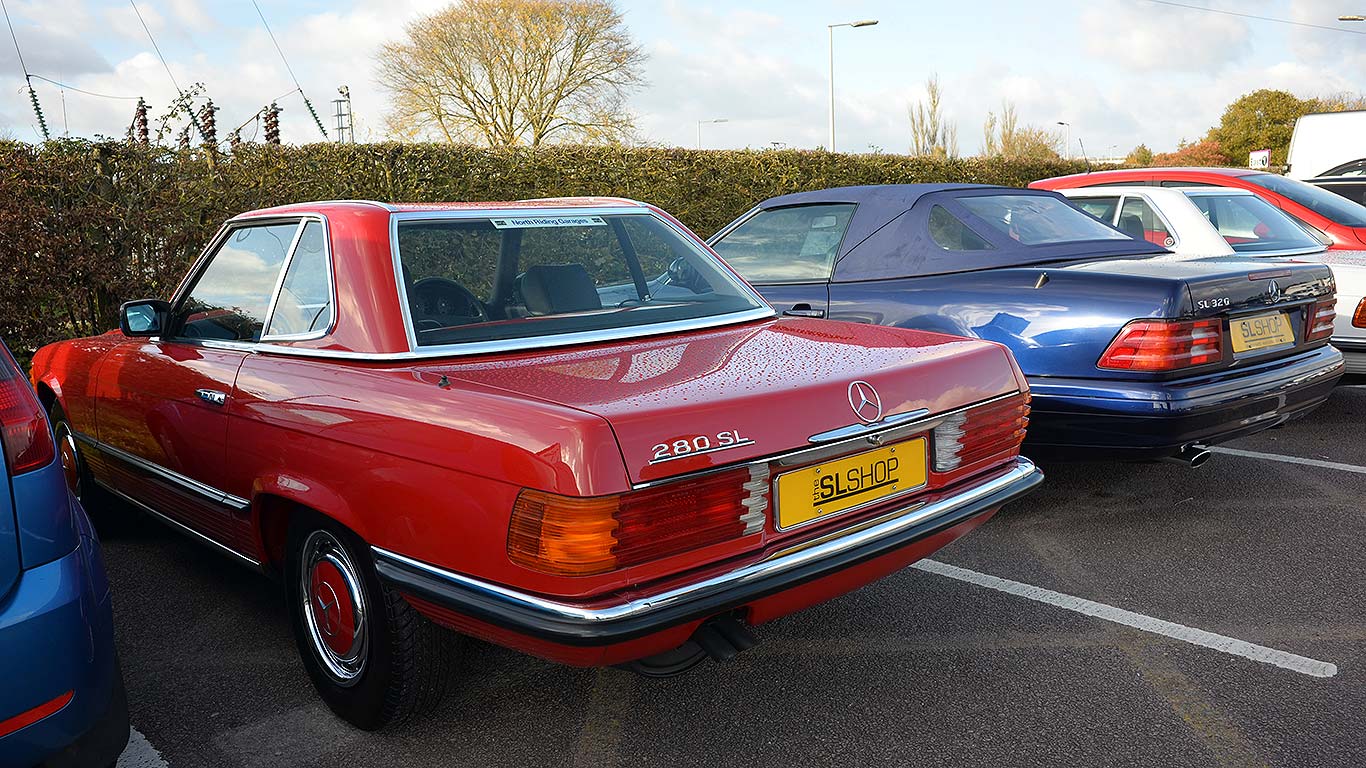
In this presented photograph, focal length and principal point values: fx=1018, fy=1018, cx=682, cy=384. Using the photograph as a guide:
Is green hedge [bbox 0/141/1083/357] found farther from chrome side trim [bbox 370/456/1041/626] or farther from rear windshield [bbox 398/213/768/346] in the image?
chrome side trim [bbox 370/456/1041/626]

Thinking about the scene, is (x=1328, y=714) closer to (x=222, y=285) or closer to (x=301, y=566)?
(x=301, y=566)

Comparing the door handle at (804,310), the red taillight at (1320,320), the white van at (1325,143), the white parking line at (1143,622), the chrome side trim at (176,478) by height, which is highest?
the white van at (1325,143)

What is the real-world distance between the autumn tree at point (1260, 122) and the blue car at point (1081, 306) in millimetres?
41930

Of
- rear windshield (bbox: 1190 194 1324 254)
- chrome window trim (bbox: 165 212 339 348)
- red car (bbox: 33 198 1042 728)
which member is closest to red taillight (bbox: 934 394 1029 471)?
red car (bbox: 33 198 1042 728)

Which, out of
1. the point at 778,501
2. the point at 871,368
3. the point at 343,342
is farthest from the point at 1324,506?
the point at 343,342

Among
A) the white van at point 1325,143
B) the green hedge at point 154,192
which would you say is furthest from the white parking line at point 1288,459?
the white van at point 1325,143

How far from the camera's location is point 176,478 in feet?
11.2

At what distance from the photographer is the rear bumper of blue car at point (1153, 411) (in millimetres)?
3916

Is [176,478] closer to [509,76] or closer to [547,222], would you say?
[547,222]

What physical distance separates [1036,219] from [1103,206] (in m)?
2.07

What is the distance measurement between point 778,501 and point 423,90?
2894cm

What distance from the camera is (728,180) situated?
1320 centimetres

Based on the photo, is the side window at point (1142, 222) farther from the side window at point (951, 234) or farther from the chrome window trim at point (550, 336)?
the chrome window trim at point (550, 336)

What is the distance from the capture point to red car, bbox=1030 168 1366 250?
672 cm
